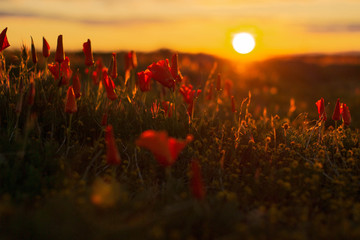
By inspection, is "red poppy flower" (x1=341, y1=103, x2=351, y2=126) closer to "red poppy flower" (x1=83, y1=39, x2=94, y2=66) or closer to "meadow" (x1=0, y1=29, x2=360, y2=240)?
"meadow" (x1=0, y1=29, x2=360, y2=240)

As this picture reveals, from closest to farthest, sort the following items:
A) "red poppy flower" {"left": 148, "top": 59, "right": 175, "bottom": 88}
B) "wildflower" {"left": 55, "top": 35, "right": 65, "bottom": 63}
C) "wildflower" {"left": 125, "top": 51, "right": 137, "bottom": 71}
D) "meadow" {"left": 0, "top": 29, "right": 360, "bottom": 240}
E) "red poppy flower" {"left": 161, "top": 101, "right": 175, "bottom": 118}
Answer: "meadow" {"left": 0, "top": 29, "right": 360, "bottom": 240}, "red poppy flower" {"left": 148, "top": 59, "right": 175, "bottom": 88}, "wildflower" {"left": 55, "top": 35, "right": 65, "bottom": 63}, "red poppy flower" {"left": 161, "top": 101, "right": 175, "bottom": 118}, "wildflower" {"left": 125, "top": 51, "right": 137, "bottom": 71}

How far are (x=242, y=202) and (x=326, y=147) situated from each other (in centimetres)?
123

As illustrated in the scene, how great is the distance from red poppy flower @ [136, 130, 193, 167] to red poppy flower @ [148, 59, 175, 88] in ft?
3.70

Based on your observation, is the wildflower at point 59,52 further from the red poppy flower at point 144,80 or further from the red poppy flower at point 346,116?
the red poppy flower at point 346,116

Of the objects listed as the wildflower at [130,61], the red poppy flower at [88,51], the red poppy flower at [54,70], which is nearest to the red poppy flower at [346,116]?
the wildflower at [130,61]

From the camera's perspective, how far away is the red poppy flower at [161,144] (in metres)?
2.03

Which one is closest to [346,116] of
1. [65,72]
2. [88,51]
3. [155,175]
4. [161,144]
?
[155,175]

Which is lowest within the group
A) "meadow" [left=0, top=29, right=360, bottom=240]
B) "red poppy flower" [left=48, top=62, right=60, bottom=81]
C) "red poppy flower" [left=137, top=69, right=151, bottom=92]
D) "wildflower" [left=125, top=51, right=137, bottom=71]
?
"meadow" [left=0, top=29, right=360, bottom=240]

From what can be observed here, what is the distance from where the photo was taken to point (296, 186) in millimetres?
2758

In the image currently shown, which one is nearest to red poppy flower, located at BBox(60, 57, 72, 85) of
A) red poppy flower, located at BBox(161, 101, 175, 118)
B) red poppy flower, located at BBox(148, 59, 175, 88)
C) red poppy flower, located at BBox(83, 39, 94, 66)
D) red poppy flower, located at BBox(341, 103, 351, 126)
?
red poppy flower, located at BBox(83, 39, 94, 66)

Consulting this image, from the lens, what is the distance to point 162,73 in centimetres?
316

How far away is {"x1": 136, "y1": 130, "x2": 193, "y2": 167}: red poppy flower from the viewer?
2.03 metres

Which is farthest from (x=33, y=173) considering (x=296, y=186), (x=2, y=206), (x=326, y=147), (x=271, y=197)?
(x=326, y=147)

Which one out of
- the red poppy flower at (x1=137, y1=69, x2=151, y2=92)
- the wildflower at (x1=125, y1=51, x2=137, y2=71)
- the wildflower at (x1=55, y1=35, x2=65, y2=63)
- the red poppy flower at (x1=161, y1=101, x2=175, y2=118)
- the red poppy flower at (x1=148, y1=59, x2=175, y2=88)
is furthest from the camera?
the wildflower at (x1=125, y1=51, x2=137, y2=71)
